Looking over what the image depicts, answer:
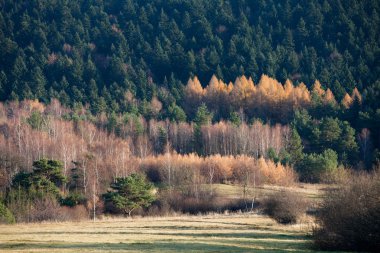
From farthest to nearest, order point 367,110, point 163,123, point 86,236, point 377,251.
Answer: point 163,123 < point 367,110 < point 86,236 < point 377,251

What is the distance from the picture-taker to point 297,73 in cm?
19175

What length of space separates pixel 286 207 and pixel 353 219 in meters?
20.6

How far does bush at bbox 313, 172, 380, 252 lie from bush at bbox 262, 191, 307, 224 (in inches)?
680

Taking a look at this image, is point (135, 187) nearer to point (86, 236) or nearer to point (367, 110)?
point (86, 236)

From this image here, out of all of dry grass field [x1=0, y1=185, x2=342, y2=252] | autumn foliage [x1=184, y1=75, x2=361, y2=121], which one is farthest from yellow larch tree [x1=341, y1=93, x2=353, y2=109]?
dry grass field [x1=0, y1=185, x2=342, y2=252]

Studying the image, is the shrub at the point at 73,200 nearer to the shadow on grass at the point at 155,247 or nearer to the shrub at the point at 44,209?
the shrub at the point at 44,209

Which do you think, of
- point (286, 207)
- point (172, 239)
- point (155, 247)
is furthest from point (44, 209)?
point (155, 247)

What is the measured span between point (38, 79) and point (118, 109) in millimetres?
38423

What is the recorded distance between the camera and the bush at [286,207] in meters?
54.1

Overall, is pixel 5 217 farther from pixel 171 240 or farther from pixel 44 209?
pixel 171 240

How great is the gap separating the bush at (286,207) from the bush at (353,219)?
56.7ft

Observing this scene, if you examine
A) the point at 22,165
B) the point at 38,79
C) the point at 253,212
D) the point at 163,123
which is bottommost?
the point at 253,212

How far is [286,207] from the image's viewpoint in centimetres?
5419

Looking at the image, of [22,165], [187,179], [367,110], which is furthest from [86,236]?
[367,110]
